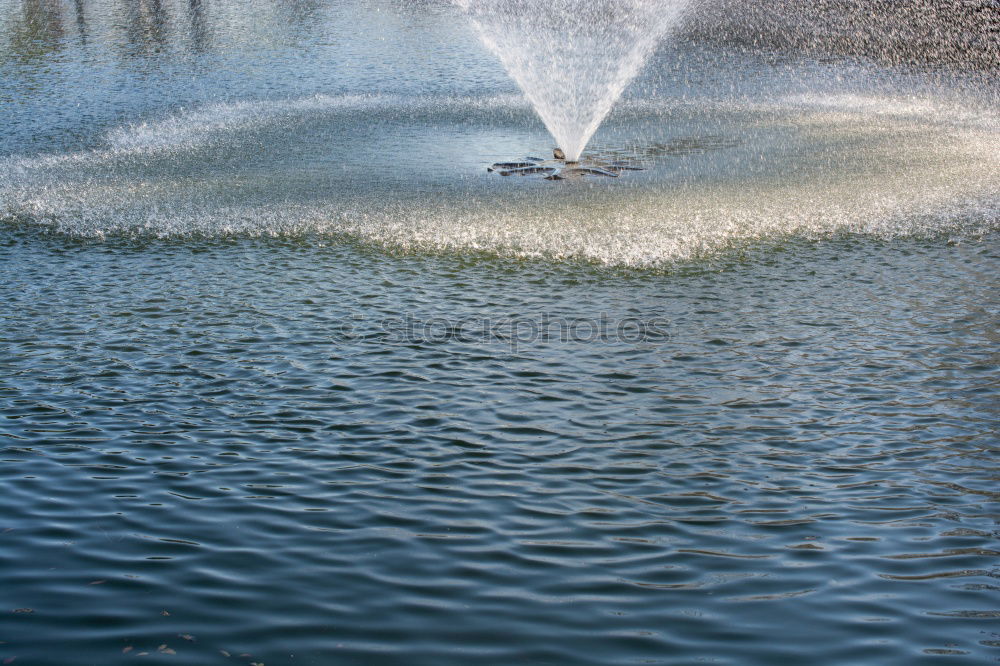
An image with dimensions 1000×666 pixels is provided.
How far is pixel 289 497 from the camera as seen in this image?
9273mm

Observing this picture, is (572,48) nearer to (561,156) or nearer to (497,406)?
(561,156)

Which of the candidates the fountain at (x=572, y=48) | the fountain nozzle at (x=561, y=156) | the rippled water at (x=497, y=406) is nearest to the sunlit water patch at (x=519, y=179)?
the rippled water at (x=497, y=406)

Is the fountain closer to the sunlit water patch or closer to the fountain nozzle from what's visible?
the fountain nozzle

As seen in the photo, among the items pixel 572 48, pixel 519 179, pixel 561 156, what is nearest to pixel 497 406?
pixel 519 179

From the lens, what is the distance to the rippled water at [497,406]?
744 centimetres

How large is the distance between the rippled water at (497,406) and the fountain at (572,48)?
292 centimetres

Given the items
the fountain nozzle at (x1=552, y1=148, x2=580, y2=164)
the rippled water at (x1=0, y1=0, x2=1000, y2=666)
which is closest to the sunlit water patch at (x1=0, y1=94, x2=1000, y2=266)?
the rippled water at (x1=0, y1=0, x2=1000, y2=666)

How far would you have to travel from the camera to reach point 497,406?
37.4ft

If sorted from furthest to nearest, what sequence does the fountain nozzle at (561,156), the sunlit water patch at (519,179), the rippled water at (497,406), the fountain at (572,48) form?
the fountain at (572,48)
the fountain nozzle at (561,156)
the sunlit water patch at (519,179)
the rippled water at (497,406)

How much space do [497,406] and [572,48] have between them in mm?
32225

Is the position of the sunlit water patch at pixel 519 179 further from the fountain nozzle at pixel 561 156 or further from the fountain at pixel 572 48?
the fountain nozzle at pixel 561 156

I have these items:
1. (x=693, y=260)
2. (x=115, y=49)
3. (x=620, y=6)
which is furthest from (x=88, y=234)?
(x=620, y=6)

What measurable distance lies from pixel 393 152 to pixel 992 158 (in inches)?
550

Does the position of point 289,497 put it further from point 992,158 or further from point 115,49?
point 115,49
